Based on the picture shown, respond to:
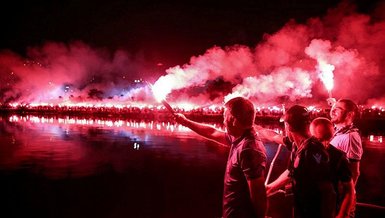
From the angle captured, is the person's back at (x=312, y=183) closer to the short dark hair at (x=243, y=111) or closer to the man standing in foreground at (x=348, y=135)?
the short dark hair at (x=243, y=111)

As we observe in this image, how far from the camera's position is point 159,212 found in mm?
8758

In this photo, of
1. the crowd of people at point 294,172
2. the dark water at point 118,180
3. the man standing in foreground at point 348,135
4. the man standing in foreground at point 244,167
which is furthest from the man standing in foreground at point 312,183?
the dark water at point 118,180

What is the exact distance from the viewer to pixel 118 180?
11.8m

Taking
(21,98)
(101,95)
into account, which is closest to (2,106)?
(21,98)

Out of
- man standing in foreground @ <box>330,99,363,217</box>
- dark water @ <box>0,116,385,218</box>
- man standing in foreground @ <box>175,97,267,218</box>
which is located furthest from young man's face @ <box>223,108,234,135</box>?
dark water @ <box>0,116,385,218</box>

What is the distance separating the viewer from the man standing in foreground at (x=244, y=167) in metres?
3.26

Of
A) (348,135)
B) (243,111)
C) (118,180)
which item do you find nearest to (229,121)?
(243,111)

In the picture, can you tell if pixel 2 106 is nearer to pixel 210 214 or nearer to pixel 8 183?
pixel 8 183

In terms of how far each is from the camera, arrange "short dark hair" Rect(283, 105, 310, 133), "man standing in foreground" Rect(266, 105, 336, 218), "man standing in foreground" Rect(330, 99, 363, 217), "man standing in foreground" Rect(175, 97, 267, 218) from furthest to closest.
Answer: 1. "man standing in foreground" Rect(330, 99, 363, 217)
2. "short dark hair" Rect(283, 105, 310, 133)
3. "man standing in foreground" Rect(266, 105, 336, 218)
4. "man standing in foreground" Rect(175, 97, 267, 218)

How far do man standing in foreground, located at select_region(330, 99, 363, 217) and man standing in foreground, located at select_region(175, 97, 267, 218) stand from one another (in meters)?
1.93

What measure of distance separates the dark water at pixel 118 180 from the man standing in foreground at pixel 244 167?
5.32m

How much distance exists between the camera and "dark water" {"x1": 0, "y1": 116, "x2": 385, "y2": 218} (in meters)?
8.96

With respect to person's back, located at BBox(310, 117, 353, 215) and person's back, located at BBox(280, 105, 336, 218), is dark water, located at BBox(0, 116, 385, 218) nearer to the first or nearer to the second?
person's back, located at BBox(310, 117, 353, 215)

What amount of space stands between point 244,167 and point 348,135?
2.29 metres
